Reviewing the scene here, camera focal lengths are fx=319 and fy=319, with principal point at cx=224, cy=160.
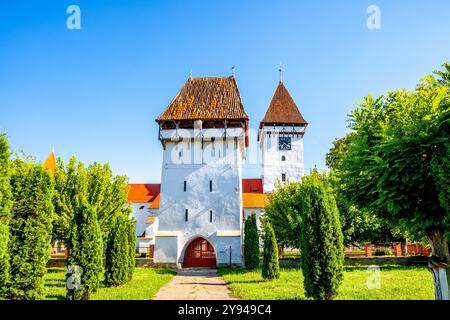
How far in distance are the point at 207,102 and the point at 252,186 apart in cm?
2596

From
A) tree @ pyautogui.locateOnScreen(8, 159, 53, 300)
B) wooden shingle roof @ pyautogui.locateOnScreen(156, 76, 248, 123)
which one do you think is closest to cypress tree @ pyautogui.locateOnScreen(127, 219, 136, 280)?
tree @ pyautogui.locateOnScreen(8, 159, 53, 300)

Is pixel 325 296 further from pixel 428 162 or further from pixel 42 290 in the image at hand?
pixel 42 290

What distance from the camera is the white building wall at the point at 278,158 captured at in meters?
46.7

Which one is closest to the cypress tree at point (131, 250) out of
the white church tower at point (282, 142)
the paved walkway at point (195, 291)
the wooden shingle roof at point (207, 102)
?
the paved walkway at point (195, 291)

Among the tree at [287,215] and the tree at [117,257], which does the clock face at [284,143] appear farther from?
the tree at [117,257]

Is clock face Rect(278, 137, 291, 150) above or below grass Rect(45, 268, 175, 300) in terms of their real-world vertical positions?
above

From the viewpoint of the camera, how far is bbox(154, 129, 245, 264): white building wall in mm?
23641

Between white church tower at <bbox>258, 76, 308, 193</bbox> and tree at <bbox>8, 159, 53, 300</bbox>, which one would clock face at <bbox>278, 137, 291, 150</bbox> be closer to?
white church tower at <bbox>258, 76, 308, 193</bbox>

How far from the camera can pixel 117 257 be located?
14.7 metres

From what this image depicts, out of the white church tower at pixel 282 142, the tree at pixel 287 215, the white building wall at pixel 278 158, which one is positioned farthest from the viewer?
the white building wall at pixel 278 158

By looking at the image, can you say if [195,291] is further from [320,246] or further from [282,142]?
[282,142]

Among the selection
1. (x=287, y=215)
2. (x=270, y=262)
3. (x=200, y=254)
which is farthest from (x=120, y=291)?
(x=287, y=215)

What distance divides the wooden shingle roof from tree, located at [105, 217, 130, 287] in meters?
11.9

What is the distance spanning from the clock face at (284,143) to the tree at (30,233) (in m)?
39.1
